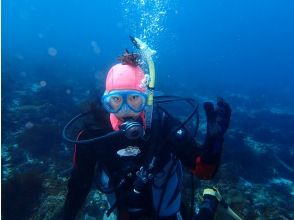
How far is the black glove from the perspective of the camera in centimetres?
295

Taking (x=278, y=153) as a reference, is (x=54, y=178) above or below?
above

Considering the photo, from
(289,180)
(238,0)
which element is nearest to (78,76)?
(289,180)

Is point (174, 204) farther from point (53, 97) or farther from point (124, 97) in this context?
point (53, 97)

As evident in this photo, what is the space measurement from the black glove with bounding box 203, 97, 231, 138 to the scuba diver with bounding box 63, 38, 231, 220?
25 cm

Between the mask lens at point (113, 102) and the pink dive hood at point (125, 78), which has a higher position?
the pink dive hood at point (125, 78)

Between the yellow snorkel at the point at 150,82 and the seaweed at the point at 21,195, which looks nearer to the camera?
the yellow snorkel at the point at 150,82

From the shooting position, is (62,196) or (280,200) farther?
(280,200)

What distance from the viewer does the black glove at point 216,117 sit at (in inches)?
116

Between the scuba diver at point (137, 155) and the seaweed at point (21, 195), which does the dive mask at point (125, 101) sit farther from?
the seaweed at point (21, 195)

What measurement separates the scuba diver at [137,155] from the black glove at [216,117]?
25cm

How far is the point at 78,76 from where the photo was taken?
24406 millimetres

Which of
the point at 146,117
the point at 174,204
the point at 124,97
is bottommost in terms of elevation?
the point at 174,204

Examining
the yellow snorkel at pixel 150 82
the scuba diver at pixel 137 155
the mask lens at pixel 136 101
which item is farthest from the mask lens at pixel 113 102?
the yellow snorkel at pixel 150 82

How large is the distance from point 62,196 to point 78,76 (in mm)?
18195
